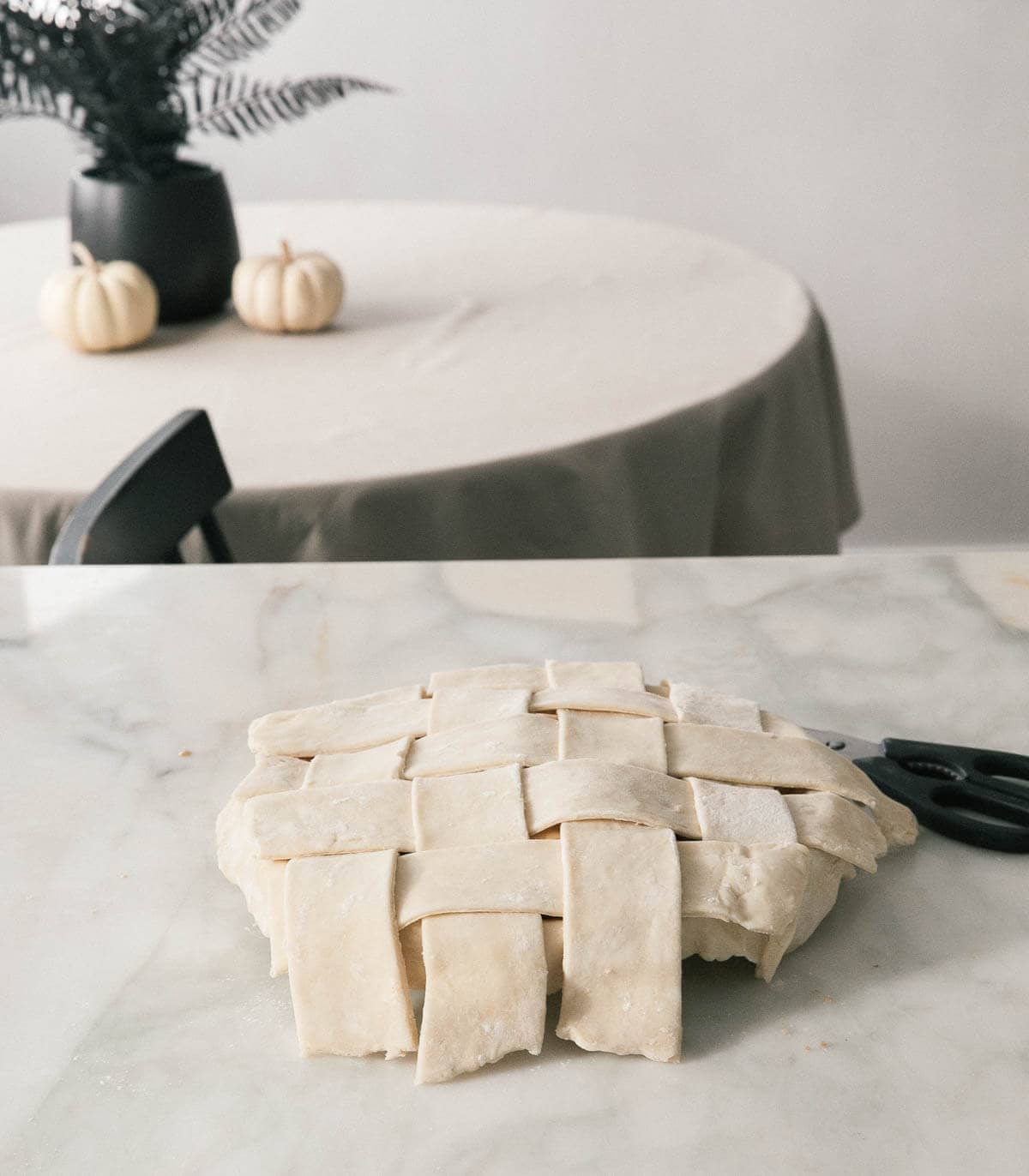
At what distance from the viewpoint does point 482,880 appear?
394mm

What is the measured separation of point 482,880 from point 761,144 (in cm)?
257

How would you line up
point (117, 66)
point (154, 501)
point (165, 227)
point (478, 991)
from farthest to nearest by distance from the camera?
point (165, 227)
point (117, 66)
point (154, 501)
point (478, 991)

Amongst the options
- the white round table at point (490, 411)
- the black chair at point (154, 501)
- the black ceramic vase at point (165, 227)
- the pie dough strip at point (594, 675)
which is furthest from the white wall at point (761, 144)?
the pie dough strip at point (594, 675)

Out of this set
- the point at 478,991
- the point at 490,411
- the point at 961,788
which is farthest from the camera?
the point at 490,411

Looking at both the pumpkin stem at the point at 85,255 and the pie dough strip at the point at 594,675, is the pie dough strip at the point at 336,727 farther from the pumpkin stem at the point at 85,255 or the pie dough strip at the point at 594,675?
the pumpkin stem at the point at 85,255

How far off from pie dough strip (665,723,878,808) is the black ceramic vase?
1252mm

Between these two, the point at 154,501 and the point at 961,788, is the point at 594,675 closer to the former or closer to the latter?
the point at 961,788

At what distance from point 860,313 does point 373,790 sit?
2.60m

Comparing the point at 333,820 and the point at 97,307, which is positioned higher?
the point at 333,820

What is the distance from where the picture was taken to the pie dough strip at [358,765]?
0.45 meters

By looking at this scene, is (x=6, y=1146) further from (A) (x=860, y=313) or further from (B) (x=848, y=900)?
(A) (x=860, y=313)

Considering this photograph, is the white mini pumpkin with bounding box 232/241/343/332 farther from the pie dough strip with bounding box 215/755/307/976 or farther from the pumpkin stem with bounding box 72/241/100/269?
the pie dough strip with bounding box 215/755/307/976

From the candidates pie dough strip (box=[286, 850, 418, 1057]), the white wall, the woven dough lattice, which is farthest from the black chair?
the white wall

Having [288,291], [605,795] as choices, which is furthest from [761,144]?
[605,795]
